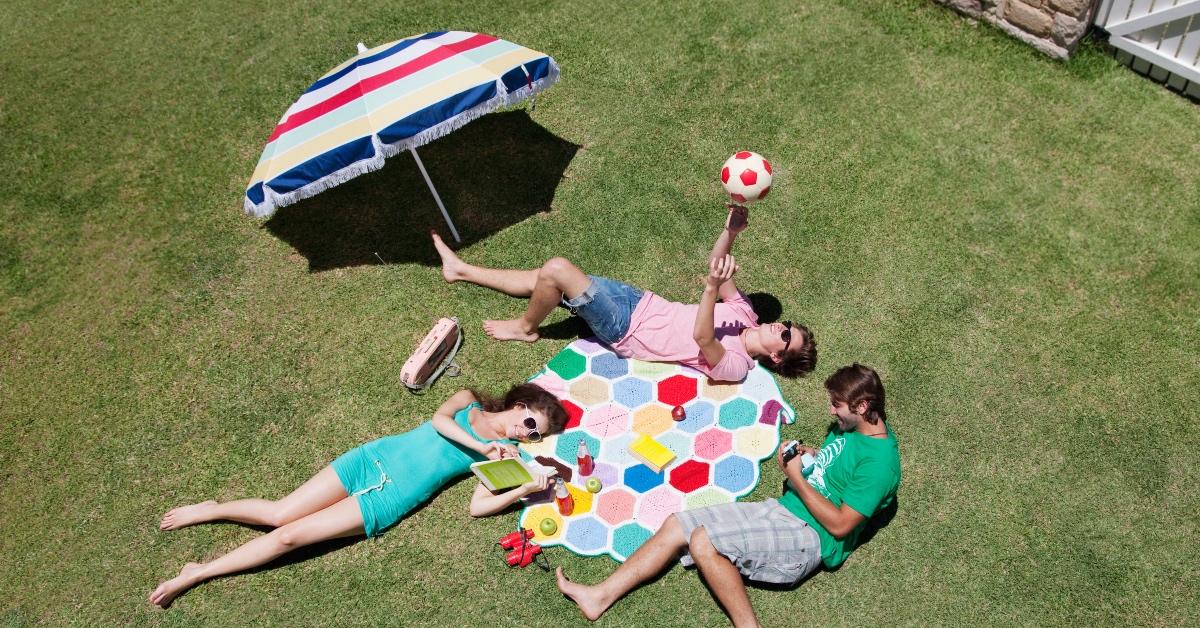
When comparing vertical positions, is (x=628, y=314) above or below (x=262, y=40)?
below

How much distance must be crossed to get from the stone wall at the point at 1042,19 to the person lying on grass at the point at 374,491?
6997 mm

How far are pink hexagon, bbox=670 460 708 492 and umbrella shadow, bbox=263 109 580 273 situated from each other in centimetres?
304

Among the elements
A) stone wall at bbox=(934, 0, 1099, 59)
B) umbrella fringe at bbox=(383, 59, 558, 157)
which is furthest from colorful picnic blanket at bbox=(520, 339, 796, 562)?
stone wall at bbox=(934, 0, 1099, 59)

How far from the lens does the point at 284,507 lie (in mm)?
5809

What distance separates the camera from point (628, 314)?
6.65m

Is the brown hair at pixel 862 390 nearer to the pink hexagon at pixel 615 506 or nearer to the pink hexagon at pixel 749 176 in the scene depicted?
the pink hexagon at pixel 749 176

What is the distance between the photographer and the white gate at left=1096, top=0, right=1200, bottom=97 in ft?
25.9

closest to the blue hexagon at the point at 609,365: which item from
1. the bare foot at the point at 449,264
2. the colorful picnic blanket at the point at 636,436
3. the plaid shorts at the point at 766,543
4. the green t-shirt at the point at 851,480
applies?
the colorful picnic blanket at the point at 636,436

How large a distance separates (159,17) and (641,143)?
21.4 ft

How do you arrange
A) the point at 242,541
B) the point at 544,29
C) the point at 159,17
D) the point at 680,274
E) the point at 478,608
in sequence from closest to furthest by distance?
the point at 478,608 → the point at 242,541 → the point at 680,274 → the point at 544,29 → the point at 159,17

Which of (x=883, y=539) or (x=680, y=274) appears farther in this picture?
(x=680, y=274)

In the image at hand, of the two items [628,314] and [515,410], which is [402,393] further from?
[628,314]

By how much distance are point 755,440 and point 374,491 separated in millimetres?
2959

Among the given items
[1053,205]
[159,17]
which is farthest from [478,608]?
[159,17]
